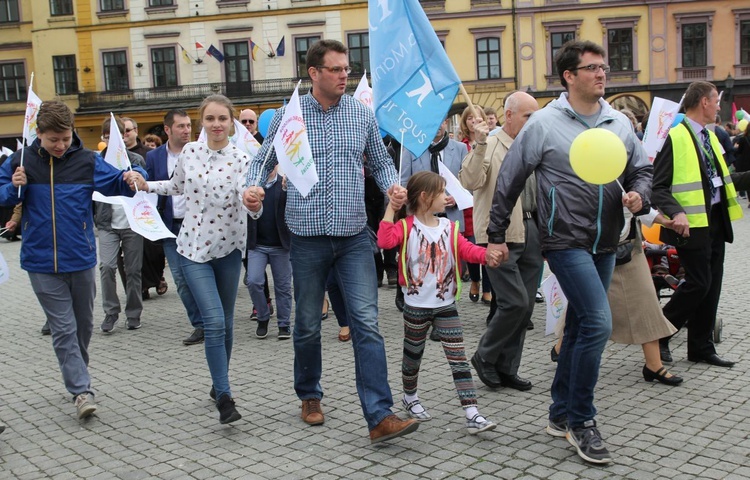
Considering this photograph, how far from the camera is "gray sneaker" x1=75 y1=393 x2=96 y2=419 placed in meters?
5.44

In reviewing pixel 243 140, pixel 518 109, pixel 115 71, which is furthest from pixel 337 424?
pixel 115 71

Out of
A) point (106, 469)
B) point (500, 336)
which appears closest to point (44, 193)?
point (106, 469)

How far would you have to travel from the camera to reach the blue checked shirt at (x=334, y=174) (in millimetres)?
4945

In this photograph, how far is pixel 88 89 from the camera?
42844mm

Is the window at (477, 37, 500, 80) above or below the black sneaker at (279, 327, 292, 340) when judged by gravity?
above

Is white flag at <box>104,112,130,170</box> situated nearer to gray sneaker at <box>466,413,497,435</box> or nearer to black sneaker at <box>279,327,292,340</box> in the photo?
black sneaker at <box>279,327,292,340</box>

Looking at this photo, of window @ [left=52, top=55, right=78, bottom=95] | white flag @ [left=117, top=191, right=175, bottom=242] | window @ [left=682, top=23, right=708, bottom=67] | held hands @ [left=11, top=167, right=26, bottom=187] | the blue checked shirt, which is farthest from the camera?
window @ [left=52, top=55, right=78, bottom=95]

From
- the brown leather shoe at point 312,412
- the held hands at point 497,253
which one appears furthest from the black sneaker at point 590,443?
the brown leather shoe at point 312,412

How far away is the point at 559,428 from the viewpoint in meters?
4.85

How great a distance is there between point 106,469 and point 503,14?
39.2 metres

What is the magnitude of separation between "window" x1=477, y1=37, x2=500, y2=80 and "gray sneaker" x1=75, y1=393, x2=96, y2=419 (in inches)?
1475

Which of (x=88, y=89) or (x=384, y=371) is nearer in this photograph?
(x=384, y=371)

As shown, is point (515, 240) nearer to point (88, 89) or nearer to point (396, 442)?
point (396, 442)

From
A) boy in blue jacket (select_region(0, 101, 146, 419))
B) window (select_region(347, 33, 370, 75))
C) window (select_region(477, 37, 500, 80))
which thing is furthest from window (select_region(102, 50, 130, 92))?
boy in blue jacket (select_region(0, 101, 146, 419))
